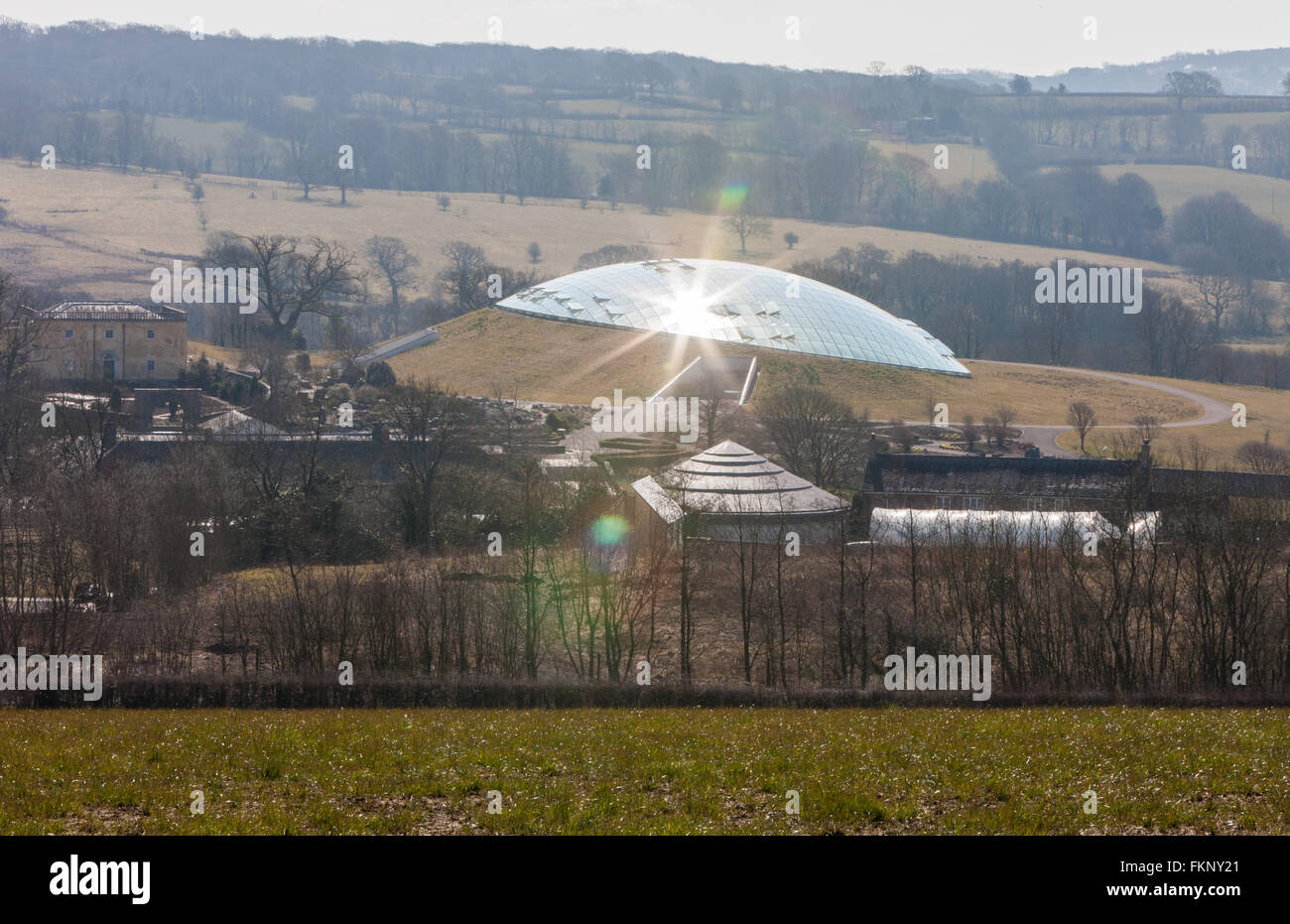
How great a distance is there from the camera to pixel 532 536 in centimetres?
3616

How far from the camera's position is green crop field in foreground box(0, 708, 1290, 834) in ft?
38.1

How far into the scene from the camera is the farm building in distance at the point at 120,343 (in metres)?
77.4

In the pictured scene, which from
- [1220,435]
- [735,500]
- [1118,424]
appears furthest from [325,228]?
[735,500]

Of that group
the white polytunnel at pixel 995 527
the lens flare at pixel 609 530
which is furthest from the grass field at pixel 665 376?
the lens flare at pixel 609 530

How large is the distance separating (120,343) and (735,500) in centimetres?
4699

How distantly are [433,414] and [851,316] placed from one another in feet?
151

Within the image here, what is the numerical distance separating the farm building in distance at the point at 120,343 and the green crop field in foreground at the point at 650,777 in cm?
6530

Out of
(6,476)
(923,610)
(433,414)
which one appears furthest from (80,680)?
(433,414)

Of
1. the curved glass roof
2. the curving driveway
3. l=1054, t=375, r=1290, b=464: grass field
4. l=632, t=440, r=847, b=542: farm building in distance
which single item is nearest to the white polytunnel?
l=632, t=440, r=847, b=542: farm building in distance

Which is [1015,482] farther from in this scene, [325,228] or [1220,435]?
[325,228]

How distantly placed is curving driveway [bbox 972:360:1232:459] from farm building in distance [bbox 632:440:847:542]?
22.6 m

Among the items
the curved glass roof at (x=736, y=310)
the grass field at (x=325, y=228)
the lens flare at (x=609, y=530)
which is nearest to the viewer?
the lens flare at (x=609, y=530)

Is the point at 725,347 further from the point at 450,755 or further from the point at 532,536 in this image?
the point at 450,755

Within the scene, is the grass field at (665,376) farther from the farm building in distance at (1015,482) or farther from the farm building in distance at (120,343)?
the farm building in distance at (1015,482)
